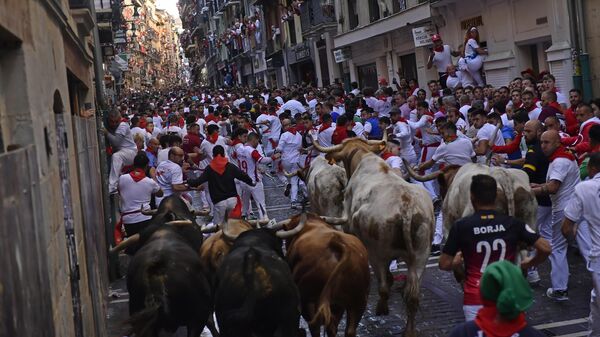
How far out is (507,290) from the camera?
3.71 meters

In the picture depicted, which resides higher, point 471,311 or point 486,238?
point 486,238

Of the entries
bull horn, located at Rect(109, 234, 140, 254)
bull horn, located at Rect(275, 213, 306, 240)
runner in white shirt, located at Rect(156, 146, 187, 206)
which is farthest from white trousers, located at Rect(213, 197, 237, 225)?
bull horn, located at Rect(275, 213, 306, 240)

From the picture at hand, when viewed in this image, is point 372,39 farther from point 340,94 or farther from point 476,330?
point 476,330

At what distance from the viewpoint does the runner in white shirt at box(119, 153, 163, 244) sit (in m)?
11.9

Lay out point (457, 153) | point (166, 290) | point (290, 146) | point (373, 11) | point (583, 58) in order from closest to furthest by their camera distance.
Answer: point (166, 290) < point (457, 153) < point (290, 146) < point (583, 58) < point (373, 11)

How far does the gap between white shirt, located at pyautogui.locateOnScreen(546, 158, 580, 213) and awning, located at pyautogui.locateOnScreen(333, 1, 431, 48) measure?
→ 18778 millimetres

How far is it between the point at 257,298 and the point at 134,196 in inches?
218

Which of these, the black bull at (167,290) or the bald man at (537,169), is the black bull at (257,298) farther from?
the bald man at (537,169)

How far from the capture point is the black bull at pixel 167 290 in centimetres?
712

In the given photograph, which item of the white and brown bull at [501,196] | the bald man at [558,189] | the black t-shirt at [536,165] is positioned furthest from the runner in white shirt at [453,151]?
the bald man at [558,189]

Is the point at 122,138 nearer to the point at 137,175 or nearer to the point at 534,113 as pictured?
the point at 137,175

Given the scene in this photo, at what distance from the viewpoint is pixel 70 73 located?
35.6 feet

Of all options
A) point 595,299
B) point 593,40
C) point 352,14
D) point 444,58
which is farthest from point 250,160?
point 352,14

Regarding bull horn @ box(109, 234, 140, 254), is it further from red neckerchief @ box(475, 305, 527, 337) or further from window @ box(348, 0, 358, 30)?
window @ box(348, 0, 358, 30)
